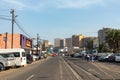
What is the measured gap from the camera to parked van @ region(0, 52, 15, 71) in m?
40.5

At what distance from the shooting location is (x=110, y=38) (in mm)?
97688

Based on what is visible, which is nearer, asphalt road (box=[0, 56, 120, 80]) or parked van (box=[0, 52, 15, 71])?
asphalt road (box=[0, 56, 120, 80])

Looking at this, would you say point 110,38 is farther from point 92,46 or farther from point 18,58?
point 92,46

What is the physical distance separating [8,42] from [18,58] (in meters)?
45.5

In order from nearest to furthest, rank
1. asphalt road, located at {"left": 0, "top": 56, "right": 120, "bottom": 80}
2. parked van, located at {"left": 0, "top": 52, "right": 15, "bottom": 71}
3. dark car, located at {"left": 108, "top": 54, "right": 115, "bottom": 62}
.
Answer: asphalt road, located at {"left": 0, "top": 56, "right": 120, "bottom": 80} → parked van, located at {"left": 0, "top": 52, "right": 15, "bottom": 71} → dark car, located at {"left": 108, "top": 54, "right": 115, "bottom": 62}

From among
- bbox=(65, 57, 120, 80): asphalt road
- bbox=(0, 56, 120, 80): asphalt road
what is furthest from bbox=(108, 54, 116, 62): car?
bbox=(0, 56, 120, 80): asphalt road

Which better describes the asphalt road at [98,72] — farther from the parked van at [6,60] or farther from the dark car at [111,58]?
the dark car at [111,58]

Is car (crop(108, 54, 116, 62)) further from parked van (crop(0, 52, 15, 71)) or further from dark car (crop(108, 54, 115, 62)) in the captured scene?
parked van (crop(0, 52, 15, 71))

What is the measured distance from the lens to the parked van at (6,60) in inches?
1593

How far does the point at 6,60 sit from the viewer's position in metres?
40.9

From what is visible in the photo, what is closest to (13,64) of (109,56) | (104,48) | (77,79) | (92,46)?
(77,79)

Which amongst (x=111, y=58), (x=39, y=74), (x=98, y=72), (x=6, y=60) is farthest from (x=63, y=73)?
(x=111, y=58)

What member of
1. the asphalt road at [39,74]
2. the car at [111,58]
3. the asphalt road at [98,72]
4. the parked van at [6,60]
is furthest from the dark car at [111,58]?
the asphalt road at [39,74]

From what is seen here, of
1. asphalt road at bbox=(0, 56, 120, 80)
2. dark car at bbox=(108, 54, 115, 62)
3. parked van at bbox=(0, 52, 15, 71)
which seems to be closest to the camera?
asphalt road at bbox=(0, 56, 120, 80)
